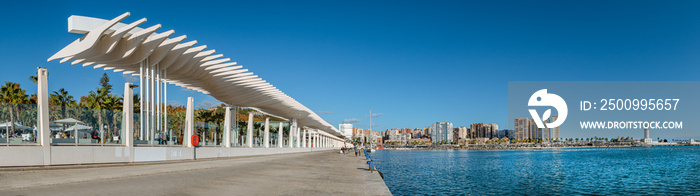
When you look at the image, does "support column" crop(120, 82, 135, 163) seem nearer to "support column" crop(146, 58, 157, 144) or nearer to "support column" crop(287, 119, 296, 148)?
"support column" crop(146, 58, 157, 144)

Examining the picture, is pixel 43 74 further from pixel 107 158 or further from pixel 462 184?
pixel 462 184

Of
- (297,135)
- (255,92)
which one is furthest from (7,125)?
(297,135)

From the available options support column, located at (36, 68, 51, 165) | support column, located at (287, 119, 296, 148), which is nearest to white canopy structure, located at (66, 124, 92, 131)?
support column, located at (36, 68, 51, 165)

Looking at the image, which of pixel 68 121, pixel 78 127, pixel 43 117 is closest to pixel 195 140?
pixel 78 127

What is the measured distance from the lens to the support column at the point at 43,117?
1623cm

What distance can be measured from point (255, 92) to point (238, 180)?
24873 millimetres

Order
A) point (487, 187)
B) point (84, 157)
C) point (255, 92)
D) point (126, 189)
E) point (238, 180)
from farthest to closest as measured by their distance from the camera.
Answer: point (255, 92) → point (487, 187) → point (84, 157) → point (238, 180) → point (126, 189)

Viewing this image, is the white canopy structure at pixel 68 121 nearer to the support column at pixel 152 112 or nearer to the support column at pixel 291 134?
the support column at pixel 152 112

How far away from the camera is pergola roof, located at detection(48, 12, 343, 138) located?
19.1 m

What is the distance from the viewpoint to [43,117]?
16.6 meters

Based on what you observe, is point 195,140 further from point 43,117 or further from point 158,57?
point 43,117

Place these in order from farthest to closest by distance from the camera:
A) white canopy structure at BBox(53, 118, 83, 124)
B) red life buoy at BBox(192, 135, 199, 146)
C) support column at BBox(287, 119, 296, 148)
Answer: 1. support column at BBox(287, 119, 296, 148)
2. red life buoy at BBox(192, 135, 199, 146)
3. white canopy structure at BBox(53, 118, 83, 124)

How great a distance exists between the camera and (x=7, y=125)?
52.7 feet

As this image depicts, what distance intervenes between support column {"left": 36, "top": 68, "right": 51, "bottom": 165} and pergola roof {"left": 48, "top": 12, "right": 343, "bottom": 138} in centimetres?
244
